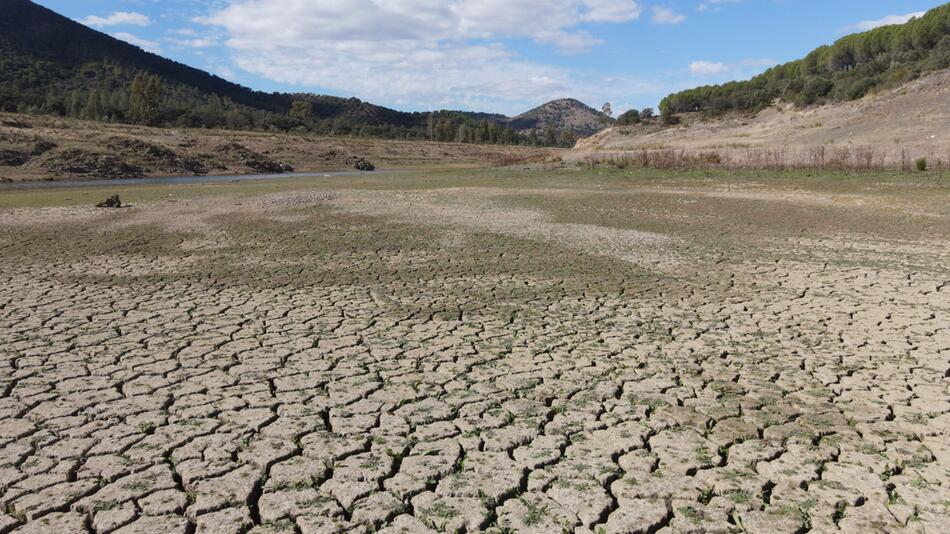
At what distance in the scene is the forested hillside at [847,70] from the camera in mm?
43531

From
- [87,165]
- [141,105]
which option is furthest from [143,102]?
[87,165]

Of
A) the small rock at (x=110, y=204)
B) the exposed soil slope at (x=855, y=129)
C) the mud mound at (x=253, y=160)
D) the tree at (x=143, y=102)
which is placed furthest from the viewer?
the tree at (x=143, y=102)

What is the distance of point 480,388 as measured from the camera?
4828 millimetres

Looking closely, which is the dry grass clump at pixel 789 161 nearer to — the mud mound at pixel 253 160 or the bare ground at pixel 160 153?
the bare ground at pixel 160 153

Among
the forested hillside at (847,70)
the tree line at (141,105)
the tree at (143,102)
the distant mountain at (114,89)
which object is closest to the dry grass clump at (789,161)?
the forested hillside at (847,70)

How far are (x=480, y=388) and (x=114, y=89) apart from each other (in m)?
105

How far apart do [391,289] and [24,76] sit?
99.9 meters

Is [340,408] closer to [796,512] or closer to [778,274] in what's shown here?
[796,512]

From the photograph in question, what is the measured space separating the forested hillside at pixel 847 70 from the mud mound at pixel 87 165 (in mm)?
47424

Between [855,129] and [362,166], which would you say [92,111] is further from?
[855,129]

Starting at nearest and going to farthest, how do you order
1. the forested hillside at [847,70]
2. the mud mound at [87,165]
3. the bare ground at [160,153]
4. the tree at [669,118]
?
the mud mound at [87,165], the bare ground at [160,153], the forested hillside at [847,70], the tree at [669,118]

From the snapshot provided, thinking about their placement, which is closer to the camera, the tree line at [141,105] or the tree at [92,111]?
the tree at [92,111]

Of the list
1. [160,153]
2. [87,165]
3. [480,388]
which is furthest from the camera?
[160,153]

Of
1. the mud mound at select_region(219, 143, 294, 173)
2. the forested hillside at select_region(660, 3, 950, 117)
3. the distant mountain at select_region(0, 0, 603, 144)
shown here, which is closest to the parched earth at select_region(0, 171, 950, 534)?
the mud mound at select_region(219, 143, 294, 173)
